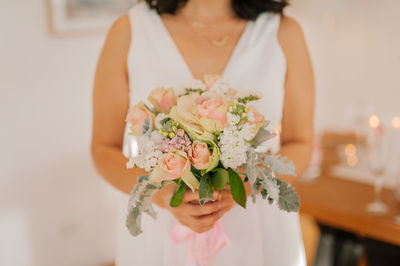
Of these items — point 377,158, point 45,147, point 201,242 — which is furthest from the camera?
point 45,147

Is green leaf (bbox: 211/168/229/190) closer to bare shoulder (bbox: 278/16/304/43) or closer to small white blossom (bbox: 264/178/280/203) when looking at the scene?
small white blossom (bbox: 264/178/280/203)

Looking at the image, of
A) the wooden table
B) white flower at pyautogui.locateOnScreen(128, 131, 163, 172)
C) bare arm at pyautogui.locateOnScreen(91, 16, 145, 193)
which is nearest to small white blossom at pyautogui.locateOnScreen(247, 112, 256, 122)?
white flower at pyautogui.locateOnScreen(128, 131, 163, 172)

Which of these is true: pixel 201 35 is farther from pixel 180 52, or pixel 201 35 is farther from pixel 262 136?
pixel 262 136

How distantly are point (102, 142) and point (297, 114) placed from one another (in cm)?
68

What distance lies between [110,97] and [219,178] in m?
0.59

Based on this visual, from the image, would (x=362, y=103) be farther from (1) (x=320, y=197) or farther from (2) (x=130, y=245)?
(2) (x=130, y=245)

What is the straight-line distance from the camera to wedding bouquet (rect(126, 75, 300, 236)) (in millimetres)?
1028

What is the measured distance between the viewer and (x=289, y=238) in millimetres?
1524

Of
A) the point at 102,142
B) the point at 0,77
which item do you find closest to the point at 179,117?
the point at 102,142

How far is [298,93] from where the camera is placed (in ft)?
5.05

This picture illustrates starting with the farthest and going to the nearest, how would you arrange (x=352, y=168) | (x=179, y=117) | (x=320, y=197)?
(x=352, y=168), (x=320, y=197), (x=179, y=117)

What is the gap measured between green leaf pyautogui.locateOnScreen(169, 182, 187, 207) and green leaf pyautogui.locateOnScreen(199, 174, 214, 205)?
72mm

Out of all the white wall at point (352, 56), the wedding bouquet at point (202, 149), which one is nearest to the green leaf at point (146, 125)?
the wedding bouquet at point (202, 149)

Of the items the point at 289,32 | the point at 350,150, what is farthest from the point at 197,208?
the point at 350,150
